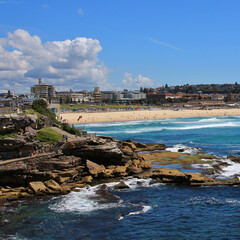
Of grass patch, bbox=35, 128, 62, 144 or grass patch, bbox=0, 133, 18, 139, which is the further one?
grass patch, bbox=35, 128, 62, 144

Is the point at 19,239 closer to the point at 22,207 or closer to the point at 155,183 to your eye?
the point at 22,207

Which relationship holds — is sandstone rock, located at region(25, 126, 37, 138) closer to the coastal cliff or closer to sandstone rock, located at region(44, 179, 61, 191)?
the coastal cliff

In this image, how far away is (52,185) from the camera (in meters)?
22.4

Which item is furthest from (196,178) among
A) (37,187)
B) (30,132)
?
(30,132)

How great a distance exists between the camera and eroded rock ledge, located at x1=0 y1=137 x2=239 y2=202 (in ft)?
73.2

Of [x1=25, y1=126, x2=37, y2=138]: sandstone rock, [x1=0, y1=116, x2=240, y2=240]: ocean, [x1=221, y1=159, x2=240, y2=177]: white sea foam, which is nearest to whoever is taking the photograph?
[x1=0, y1=116, x2=240, y2=240]: ocean

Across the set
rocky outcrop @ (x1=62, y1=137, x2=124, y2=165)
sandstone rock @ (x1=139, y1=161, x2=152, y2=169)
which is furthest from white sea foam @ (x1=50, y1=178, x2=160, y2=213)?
sandstone rock @ (x1=139, y1=161, x2=152, y2=169)

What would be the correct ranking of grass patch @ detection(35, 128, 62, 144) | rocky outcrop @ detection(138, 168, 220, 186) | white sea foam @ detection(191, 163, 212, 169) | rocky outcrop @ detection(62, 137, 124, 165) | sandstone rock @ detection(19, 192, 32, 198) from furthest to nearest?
grass patch @ detection(35, 128, 62, 144) < white sea foam @ detection(191, 163, 212, 169) < rocky outcrop @ detection(62, 137, 124, 165) < rocky outcrop @ detection(138, 168, 220, 186) < sandstone rock @ detection(19, 192, 32, 198)

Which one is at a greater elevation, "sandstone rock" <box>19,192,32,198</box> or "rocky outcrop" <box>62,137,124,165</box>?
"rocky outcrop" <box>62,137,124,165</box>

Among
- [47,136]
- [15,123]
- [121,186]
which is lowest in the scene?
[121,186]

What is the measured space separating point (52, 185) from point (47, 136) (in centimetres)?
977

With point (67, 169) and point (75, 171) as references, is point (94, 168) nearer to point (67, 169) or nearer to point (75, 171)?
point (75, 171)

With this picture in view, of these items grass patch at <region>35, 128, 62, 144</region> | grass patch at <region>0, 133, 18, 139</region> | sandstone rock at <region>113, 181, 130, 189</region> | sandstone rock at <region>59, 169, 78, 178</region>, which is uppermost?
grass patch at <region>0, 133, 18, 139</region>

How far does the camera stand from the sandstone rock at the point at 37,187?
2167 centimetres
